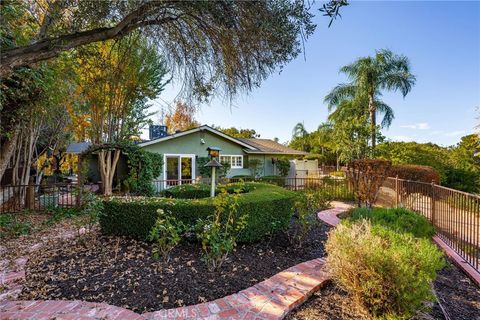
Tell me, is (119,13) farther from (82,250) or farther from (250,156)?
(250,156)

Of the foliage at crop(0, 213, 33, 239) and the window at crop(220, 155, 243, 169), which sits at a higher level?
the window at crop(220, 155, 243, 169)

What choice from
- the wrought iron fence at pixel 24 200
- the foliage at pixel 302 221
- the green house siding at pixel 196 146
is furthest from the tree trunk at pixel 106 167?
the foliage at pixel 302 221

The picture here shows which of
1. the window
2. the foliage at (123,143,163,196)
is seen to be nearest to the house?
the window

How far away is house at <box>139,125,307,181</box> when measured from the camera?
14680mm

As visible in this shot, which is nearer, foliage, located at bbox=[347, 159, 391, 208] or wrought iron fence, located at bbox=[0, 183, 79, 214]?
foliage, located at bbox=[347, 159, 391, 208]

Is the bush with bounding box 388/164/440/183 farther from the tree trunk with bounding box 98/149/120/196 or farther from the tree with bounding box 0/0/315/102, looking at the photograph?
the tree trunk with bounding box 98/149/120/196

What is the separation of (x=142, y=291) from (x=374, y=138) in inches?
662

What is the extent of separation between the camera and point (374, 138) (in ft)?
53.6

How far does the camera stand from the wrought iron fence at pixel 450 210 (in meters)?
4.41

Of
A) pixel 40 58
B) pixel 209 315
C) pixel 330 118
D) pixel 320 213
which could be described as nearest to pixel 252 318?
pixel 209 315

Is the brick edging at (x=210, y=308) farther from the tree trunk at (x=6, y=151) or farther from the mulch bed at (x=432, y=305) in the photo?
the tree trunk at (x=6, y=151)

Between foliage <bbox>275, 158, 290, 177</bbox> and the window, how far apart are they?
309 cm

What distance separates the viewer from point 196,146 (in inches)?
623

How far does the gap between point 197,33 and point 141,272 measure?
3.50 metres
